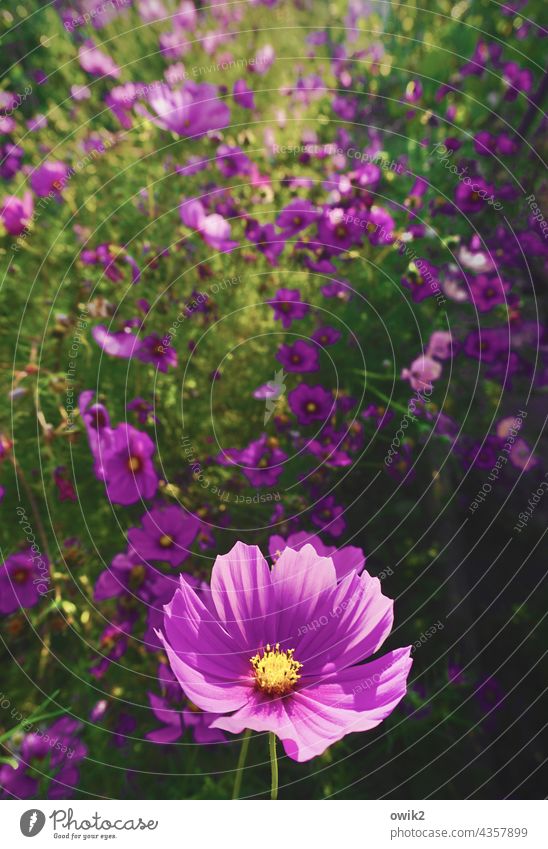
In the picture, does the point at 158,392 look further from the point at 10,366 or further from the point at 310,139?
the point at 310,139

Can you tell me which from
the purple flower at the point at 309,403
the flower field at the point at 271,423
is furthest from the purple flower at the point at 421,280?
the purple flower at the point at 309,403

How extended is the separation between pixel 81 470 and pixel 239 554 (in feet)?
1.90

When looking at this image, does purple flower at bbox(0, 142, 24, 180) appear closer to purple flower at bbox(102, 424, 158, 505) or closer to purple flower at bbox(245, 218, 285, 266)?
purple flower at bbox(245, 218, 285, 266)

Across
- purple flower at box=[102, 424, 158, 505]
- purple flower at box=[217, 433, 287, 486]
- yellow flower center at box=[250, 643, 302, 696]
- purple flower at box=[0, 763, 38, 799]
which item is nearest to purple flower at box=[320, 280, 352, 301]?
purple flower at box=[217, 433, 287, 486]

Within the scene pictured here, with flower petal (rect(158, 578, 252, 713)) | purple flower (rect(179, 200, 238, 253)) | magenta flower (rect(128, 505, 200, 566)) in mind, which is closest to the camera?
flower petal (rect(158, 578, 252, 713))

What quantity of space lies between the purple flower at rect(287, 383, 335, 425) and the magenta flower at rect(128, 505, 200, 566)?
27cm

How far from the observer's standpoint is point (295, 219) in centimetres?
112

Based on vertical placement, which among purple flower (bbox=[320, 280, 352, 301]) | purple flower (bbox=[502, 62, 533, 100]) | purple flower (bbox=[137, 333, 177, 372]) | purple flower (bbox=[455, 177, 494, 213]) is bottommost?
purple flower (bbox=[137, 333, 177, 372])

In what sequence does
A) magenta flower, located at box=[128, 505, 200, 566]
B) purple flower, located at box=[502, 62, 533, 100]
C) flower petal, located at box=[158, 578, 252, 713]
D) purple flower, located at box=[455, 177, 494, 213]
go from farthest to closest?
purple flower, located at box=[502, 62, 533, 100]
purple flower, located at box=[455, 177, 494, 213]
magenta flower, located at box=[128, 505, 200, 566]
flower petal, located at box=[158, 578, 252, 713]

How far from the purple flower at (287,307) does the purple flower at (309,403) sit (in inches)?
5.2

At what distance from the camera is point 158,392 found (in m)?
1.04

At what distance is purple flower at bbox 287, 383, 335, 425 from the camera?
97 cm

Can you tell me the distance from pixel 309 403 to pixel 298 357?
0.29 ft

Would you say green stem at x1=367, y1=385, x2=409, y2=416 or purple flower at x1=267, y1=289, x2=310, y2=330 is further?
purple flower at x1=267, y1=289, x2=310, y2=330
